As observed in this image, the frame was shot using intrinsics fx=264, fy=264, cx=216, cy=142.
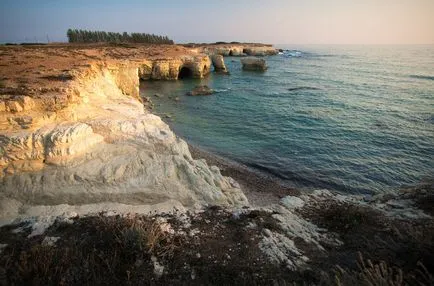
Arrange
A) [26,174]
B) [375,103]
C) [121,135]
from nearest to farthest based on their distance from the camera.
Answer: [26,174] → [121,135] → [375,103]

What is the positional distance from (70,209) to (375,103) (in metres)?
35.6

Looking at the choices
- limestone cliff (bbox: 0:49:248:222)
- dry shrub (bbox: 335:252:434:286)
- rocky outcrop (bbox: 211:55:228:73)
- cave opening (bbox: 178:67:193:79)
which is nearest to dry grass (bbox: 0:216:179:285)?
limestone cliff (bbox: 0:49:248:222)

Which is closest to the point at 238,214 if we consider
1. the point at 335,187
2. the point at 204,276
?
the point at 204,276

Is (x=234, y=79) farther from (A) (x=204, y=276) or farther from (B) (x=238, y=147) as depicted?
(A) (x=204, y=276)

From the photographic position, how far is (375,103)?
33.2 metres

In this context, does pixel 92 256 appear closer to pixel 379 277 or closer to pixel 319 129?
pixel 379 277

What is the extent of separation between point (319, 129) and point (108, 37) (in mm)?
85669

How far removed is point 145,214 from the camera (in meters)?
8.23

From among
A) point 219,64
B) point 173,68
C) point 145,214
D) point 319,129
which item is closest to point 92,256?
point 145,214

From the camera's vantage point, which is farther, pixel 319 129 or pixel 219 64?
pixel 219 64

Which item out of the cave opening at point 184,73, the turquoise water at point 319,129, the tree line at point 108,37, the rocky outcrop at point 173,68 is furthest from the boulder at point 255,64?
the tree line at point 108,37

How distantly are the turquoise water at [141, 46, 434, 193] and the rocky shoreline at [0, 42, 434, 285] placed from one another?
156 inches

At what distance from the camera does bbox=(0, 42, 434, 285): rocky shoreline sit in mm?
5469

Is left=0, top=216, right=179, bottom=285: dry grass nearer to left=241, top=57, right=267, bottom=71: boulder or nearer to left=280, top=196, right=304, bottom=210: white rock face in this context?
left=280, top=196, right=304, bottom=210: white rock face
